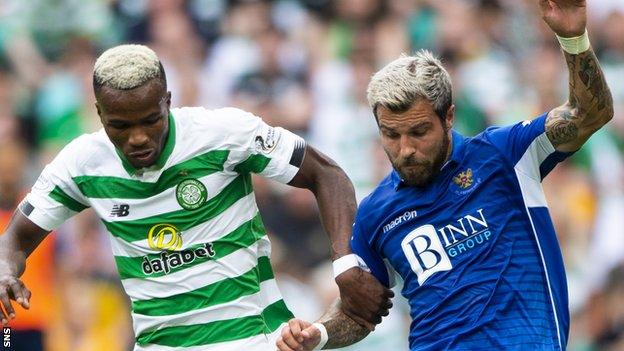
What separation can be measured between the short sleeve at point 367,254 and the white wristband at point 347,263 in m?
0.02

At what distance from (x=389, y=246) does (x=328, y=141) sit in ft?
19.6

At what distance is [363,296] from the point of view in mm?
6535

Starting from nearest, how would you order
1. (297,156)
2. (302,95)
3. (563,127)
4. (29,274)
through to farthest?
(563,127) < (297,156) < (29,274) < (302,95)

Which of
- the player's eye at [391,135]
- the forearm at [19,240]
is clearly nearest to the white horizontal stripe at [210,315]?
the forearm at [19,240]

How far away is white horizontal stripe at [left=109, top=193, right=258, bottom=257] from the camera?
255 inches

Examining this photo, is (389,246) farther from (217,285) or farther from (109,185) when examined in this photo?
(109,185)

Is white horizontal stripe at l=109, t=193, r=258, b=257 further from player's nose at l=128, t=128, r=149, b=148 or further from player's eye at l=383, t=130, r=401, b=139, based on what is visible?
player's eye at l=383, t=130, r=401, b=139

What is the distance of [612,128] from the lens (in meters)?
13.2

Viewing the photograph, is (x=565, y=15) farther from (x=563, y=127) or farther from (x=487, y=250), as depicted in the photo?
(x=487, y=250)

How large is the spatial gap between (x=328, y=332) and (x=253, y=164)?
3.07 ft

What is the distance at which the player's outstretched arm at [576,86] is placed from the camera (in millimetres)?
5766

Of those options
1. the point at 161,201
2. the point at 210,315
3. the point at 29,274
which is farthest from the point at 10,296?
the point at 29,274

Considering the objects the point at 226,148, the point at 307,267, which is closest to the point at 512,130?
the point at 226,148

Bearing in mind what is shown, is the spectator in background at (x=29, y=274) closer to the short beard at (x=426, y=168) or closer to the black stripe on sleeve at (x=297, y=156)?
the black stripe on sleeve at (x=297, y=156)
